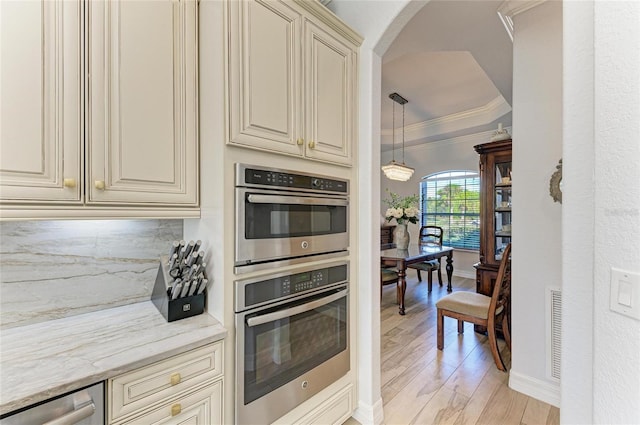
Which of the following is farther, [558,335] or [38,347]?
[558,335]

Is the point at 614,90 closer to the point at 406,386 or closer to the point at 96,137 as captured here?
the point at 96,137

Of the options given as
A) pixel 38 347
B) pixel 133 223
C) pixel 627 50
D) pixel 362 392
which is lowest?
pixel 362 392

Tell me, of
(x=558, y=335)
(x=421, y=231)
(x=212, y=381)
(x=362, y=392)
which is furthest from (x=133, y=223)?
(x=421, y=231)

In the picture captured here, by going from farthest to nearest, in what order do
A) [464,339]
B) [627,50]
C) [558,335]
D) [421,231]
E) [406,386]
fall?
[421,231] → [464,339] → [406,386] → [558,335] → [627,50]

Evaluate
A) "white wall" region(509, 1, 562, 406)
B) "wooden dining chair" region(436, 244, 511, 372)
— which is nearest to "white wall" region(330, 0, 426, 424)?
"white wall" region(509, 1, 562, 406)

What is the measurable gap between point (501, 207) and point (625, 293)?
8.43 feet

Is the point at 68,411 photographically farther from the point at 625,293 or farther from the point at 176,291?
the point at 625,293

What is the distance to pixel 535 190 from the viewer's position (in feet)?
6.89

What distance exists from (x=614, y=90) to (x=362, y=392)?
1853mm

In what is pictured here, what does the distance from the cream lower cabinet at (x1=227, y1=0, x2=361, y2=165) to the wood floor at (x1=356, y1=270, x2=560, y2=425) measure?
1691 mm

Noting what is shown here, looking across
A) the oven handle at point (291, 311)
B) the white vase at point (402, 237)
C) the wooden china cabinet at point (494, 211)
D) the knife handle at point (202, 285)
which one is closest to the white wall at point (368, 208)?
the oven handle at point (291, 311)

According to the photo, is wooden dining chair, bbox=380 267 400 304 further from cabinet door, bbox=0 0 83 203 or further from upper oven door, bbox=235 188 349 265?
cabinet door, bbox=0 0 83 203

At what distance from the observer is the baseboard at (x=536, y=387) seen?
2018 mm

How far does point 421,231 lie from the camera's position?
19.5 feet
